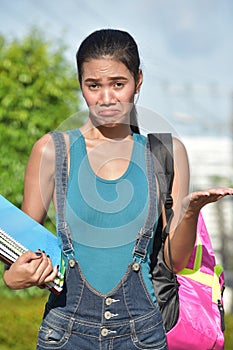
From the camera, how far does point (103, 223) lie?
2.16m

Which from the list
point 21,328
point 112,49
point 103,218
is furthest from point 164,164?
point 21,328

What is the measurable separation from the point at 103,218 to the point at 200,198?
0.97 ft

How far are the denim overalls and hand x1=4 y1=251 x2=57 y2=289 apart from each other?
15cm

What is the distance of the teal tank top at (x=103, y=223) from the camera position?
2.16 m

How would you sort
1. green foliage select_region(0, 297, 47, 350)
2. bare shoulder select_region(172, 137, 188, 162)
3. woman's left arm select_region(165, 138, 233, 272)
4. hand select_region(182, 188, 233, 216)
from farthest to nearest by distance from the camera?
green foliage select_region(0, 297, 47, 350) < bare shoulder select_region(172, 137, 188, 162) < woman's left arm select_region(165, 138, 233, 272) < hand select_region(182, 188, 233, 216)

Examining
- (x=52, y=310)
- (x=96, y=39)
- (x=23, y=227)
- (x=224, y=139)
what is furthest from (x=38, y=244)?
(x=224, y=139)

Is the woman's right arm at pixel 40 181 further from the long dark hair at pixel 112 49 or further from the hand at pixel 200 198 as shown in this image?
the hand at pixel 200 198

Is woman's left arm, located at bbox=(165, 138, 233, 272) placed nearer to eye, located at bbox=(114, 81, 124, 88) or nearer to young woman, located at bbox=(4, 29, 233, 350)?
young woman, located at bbox=(4, 29, 233, 350)

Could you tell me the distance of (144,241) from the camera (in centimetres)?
220

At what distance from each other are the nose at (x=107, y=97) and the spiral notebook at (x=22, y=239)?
0.41 meters

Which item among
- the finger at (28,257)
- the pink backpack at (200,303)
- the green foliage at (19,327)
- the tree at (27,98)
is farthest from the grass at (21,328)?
the finger at (28,257)

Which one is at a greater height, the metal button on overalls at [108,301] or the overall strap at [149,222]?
the overall strap at [149,222]

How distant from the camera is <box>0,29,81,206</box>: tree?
246 inches

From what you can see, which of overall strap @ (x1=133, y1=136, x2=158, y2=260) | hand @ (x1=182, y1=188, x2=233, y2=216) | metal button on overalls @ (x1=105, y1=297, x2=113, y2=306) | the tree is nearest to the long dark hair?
overall strap @ (x1=133, y1=136, x2=158, y2=260)
